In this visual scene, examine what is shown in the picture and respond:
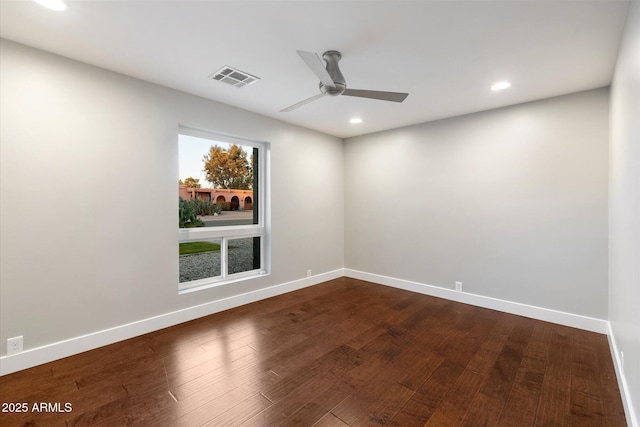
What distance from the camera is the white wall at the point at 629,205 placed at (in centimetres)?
152

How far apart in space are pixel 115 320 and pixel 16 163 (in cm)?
162

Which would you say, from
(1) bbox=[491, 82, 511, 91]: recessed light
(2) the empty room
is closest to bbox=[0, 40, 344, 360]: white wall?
(2) the empty room

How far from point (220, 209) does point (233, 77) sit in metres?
1.71

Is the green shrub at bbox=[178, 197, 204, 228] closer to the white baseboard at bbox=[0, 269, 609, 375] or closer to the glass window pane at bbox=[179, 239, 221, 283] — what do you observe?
the glass window pane at bbox=[179, 239, 221, 283]

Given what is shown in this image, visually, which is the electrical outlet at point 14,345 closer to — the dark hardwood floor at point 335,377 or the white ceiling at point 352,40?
the dark hardwood floor at point 335,377

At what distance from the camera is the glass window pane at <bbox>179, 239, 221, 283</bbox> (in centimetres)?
343

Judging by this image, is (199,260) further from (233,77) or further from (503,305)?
(503,305)

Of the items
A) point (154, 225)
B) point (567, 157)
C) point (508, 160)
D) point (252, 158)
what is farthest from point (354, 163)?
point (154, 225)

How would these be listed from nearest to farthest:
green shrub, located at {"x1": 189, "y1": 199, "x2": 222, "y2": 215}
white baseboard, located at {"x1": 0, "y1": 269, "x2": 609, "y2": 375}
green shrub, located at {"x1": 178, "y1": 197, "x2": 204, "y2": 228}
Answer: white baseboard, located at {"x1": 0, "y1": 269, "x2": 609, "y2": 375}
green shrub, located at {"x1": 178, "y1": 197, "x2": 204, "y2": 228}
green shrub, located at {"x1": 189, "y1": 199, "x2": 222, "y2": 215}

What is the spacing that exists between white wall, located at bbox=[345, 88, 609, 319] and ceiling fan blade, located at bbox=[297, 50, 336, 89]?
8.50 ft

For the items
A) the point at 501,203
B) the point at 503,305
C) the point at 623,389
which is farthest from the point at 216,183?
the point at 623,389

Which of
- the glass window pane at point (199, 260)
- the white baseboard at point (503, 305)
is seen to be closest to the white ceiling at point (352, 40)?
the glass window pane at point (199, 260)

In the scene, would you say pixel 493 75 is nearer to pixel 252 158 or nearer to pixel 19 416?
pixel 252 158

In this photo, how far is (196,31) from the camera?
2.06 m
